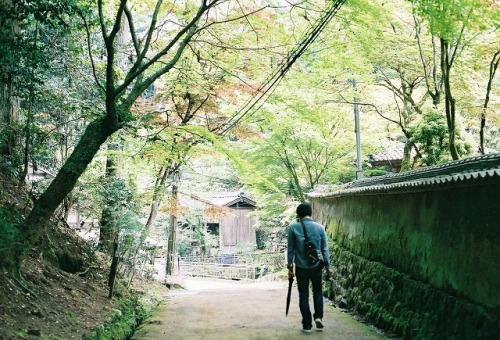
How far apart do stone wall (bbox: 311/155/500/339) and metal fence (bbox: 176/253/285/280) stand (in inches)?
748

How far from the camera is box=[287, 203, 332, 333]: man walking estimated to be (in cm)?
696

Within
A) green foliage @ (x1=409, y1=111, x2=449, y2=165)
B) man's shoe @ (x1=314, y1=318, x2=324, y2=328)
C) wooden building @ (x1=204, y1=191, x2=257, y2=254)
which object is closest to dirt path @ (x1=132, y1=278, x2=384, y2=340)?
man's shoe @ (x1=314, y1=318, x2=324, y2=328)

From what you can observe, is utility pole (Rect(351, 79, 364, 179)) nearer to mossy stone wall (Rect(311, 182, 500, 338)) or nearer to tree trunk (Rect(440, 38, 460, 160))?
tree trunk (Rect(440, 38, 460, 160))

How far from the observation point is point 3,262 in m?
6.16

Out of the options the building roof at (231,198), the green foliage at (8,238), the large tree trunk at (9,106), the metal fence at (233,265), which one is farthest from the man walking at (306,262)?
the building roof at (231,198)

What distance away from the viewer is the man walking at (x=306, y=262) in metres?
6.96

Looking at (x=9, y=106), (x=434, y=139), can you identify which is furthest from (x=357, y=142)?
Result: (x=9, y=106)

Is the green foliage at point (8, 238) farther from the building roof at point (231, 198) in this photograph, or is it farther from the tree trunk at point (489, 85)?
the building roof at point (231, 198)

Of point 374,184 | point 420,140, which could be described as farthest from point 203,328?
point 420,140

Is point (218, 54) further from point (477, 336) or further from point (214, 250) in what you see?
point (214, 250)

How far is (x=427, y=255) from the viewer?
6.26 m

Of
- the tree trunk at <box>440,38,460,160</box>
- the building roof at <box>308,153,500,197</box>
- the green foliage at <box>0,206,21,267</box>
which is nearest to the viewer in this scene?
the building roof at <box>308,153,500,197</box>

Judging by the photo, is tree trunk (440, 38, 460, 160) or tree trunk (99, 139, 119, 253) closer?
tree trunk (440, 38, 460, 160)

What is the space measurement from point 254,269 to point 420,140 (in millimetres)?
16821
